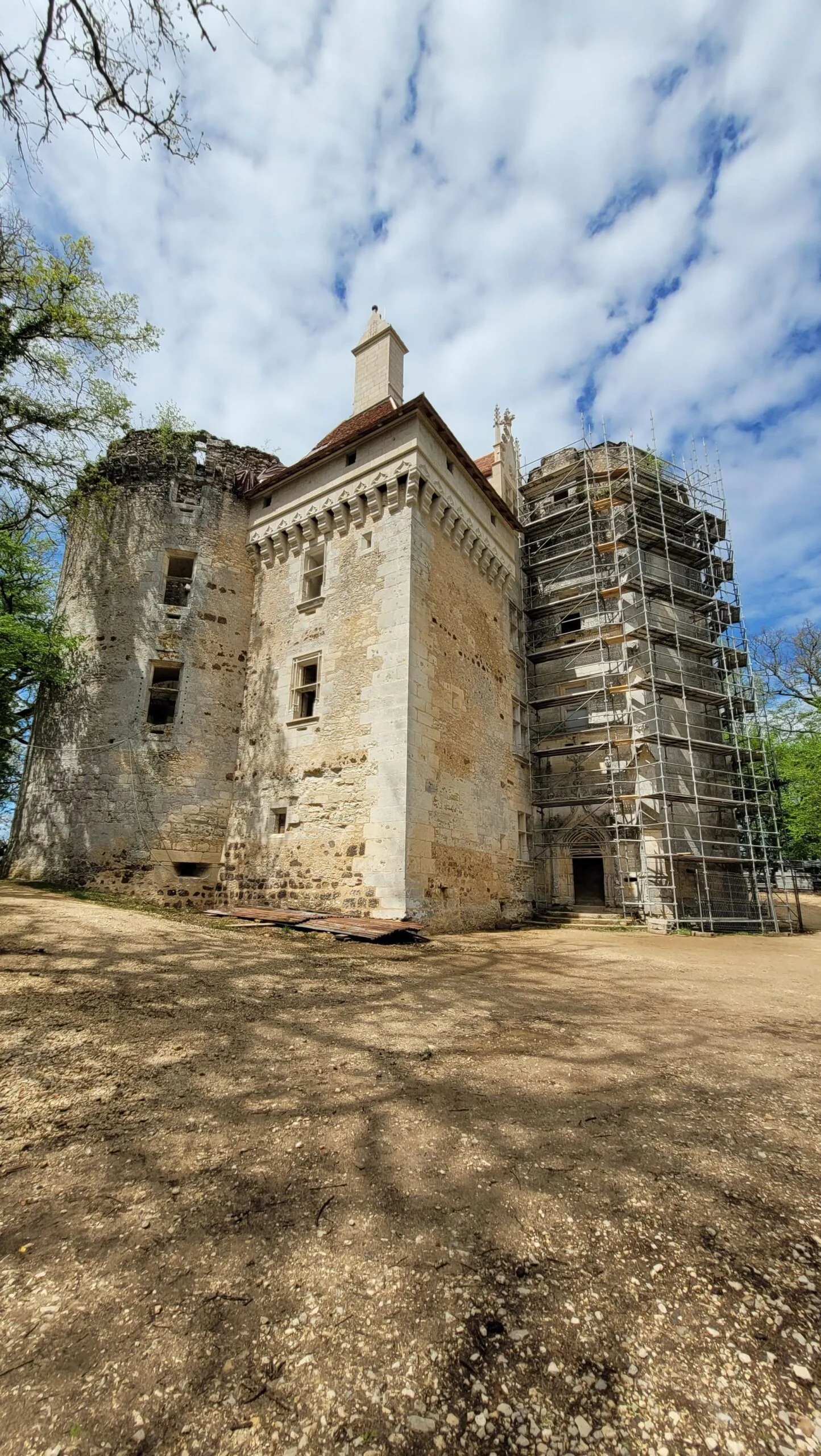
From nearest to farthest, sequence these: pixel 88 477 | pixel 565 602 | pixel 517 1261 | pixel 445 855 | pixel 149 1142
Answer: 1. pixel 517 1261
2. pixel 149 1142
3. pixel 445 855
4. pixel 88 477
5. pixel 565 602

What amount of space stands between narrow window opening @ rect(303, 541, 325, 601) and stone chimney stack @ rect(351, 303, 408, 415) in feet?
16.5

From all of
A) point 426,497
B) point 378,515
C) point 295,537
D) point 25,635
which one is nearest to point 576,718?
point 426,497

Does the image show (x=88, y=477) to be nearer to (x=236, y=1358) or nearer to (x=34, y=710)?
(x=34, y=710)

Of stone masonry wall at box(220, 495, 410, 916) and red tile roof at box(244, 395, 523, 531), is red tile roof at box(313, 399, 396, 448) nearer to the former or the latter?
red tile roof at box(244, 395, 523, 531)

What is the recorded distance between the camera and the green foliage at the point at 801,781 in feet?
67.2

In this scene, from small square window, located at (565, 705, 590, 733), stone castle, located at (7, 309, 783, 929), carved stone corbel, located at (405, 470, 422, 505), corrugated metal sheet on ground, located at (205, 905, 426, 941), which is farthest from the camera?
small square window, located at (565, 705, 590, 733)

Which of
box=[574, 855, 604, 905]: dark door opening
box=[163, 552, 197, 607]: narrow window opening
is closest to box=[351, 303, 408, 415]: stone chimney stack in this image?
box=[163, 552, 197, 607]: narrow window opening

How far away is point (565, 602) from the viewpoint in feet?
60.7

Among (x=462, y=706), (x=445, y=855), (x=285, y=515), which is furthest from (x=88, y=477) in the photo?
(x=445, y=855)

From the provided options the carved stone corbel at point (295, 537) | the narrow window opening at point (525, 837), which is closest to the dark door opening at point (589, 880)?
the narrow window opening at point (525, 837)

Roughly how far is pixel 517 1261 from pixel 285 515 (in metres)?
15.0

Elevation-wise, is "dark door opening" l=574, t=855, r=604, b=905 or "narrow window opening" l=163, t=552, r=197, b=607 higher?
"narrow window opening" l=163, t=552, r=197, b=607

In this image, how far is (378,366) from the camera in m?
16.0

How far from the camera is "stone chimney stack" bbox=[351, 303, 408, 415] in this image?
51.9 feet
